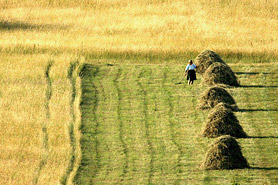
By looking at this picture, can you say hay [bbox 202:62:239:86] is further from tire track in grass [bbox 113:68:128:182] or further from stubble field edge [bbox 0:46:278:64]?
stubble field edge [bbox 0:46:278:64]

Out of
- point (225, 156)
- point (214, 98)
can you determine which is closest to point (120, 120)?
point (214, 98)

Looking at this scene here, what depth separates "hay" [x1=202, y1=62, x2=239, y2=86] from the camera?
110 feet

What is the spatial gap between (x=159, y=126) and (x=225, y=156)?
5795 mm

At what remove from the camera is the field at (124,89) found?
78.3 ft

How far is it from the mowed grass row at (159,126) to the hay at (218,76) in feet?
1.94

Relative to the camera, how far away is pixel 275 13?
50.0m

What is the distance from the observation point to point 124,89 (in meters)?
33.8

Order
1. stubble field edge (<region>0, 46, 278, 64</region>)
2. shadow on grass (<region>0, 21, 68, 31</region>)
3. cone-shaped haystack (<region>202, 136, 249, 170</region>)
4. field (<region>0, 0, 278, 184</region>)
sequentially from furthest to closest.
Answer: shadow on grass (<region>0, 21, 68, 31</region>) → stubble field edge (<region>0, 46, 278, 64</region>) → field (<region>0, 0, 278, 184</region>) → cone-shaped haystack (<region>202, 136, 249, 170</region>)

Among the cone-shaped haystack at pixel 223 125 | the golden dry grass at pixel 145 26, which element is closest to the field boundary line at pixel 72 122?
the golden dry grass at pixel 145 26

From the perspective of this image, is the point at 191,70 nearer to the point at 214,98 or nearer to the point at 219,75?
the point at 219,75

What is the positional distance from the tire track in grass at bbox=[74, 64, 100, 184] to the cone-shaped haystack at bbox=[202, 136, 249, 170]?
401 cm

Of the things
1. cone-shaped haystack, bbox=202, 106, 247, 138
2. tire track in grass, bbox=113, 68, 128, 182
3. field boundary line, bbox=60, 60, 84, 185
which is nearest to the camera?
field boundary line, bbox=60, 60, 84, 185

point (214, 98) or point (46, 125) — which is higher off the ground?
point (214, 98)

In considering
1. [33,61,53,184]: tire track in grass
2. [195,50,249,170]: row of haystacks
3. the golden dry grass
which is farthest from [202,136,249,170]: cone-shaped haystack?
the golden dry grass
